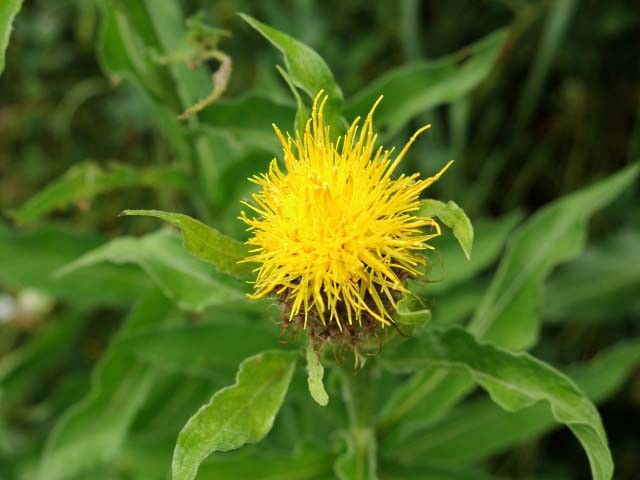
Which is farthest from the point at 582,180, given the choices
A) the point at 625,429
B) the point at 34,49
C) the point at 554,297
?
the point at 34,49

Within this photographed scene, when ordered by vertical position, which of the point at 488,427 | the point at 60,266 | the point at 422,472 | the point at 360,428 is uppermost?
the point at 360,428

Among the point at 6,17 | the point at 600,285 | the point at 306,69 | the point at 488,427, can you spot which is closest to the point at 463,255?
the point at 488,427

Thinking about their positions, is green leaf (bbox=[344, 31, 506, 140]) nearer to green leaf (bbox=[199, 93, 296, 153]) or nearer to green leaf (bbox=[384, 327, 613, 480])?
green leaf (bbox=[199, 93, 296, 153])

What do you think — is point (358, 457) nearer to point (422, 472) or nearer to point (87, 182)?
point (422, 472)

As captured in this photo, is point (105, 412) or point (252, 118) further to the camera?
point (105, 412)

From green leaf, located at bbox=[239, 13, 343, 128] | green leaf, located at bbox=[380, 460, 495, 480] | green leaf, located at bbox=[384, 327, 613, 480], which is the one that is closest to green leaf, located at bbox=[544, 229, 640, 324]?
green leaf, located at bbox=[380, 460, 495, 480]

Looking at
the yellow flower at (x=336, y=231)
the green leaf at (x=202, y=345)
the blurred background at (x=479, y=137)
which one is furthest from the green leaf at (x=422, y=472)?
the blurred background at (x=479, y=137)

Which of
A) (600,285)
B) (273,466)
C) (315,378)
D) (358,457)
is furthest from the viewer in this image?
(600,285)
